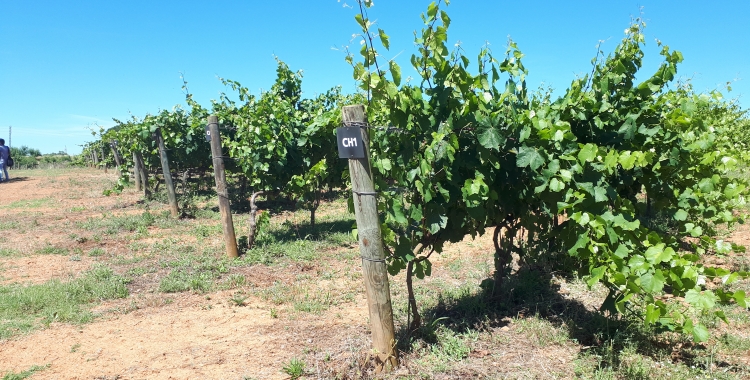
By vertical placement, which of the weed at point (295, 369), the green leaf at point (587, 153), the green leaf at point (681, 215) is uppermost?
the green leaf at point (587, 153)

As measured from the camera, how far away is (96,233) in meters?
8.59

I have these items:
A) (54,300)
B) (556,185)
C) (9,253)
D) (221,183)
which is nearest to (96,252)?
(9,253)

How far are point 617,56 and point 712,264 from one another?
2.84m

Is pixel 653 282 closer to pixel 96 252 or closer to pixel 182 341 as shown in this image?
pixel 182 341

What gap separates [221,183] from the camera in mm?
6414

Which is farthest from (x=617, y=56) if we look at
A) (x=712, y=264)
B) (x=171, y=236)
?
(x=171, y=236)

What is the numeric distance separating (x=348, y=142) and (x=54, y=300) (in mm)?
4092

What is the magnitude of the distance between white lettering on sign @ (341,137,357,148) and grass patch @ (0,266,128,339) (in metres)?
3.36

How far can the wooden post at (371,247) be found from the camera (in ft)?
9.49

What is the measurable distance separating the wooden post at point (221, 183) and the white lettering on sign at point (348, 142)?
12.4ft

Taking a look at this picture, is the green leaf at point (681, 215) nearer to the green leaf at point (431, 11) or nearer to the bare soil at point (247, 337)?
the bare soil at point (247, 337)

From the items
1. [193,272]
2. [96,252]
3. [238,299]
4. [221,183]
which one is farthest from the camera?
[96,252]

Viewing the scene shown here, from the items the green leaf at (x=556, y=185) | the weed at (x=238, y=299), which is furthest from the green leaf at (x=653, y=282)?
the weed at (x=238, y=299)

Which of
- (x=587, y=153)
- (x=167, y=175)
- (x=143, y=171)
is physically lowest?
(x=587, y=153)
